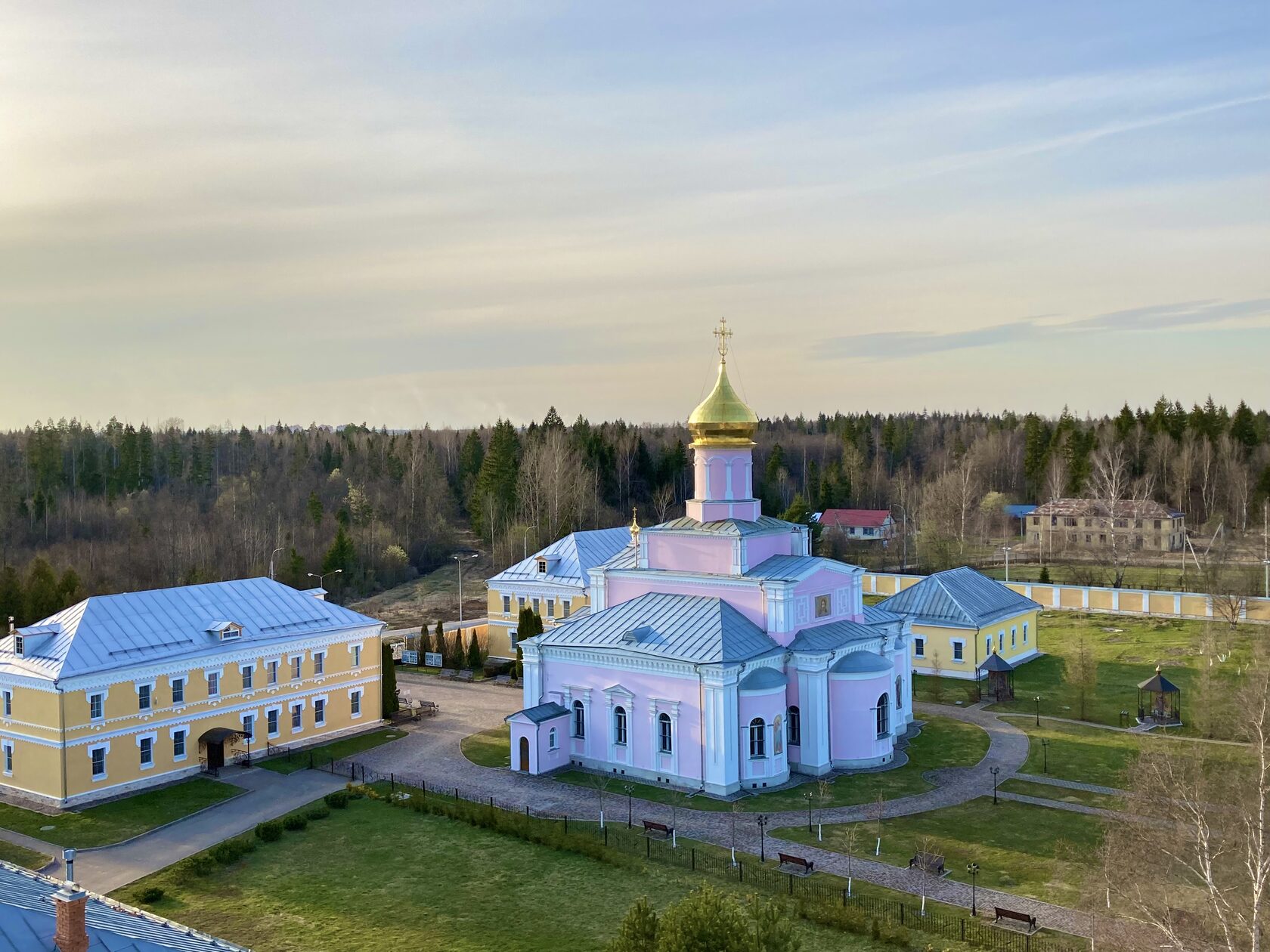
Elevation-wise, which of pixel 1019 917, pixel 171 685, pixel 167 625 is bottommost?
pixel 1019 917

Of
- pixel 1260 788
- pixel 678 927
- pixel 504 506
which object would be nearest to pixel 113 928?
pixel 678 927

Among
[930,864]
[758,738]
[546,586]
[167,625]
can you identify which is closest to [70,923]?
[930,864]

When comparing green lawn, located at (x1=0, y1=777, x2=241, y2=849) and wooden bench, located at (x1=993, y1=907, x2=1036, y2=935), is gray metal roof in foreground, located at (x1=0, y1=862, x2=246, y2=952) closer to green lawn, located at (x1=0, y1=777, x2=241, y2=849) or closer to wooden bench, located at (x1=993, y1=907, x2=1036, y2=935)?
green lawn, located at (x1=0, y1=777, x2=241, y2=849)

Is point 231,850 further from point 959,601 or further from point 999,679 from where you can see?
point 959,601

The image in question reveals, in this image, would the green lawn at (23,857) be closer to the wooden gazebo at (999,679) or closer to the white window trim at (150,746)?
the white window trim at (150,746)

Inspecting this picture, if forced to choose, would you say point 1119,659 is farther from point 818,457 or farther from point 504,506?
point 818,457
